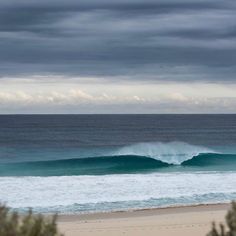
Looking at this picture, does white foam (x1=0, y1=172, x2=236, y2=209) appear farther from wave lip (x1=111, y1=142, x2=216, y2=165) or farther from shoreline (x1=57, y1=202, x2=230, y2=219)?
wave lip (x1=111, y1=142, x2=216, y2=165)

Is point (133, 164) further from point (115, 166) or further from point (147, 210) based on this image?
point (147, 210)

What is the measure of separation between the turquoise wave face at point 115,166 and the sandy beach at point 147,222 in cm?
1833

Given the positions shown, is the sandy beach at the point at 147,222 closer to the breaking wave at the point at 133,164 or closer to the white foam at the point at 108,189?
the white foam at the point at 108,189

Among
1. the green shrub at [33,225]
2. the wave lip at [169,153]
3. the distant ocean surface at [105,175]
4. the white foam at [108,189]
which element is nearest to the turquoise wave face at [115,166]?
the distant ocean surface at [105,175]

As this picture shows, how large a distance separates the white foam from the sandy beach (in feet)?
7.21

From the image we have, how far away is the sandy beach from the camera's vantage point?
17266 mm

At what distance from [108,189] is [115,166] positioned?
1919cm

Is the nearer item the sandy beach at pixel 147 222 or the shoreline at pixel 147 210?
the sandy beach at pixel 147 222

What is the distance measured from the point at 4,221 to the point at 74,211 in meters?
12.9

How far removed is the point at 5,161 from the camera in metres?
51.5

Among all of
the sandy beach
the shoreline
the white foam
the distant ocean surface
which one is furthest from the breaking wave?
the sandy beach

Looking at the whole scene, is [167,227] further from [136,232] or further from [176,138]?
[176,138]

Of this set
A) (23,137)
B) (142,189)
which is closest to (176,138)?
(23,137)

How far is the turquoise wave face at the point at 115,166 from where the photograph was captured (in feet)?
133
